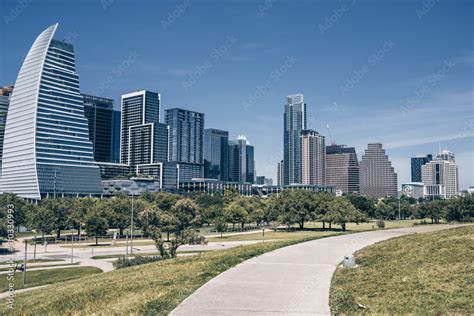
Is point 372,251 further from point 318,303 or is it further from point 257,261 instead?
point 318,303

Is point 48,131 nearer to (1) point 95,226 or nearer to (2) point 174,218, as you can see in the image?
(1) point 95,226

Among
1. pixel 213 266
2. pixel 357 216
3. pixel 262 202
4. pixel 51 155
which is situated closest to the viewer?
pixel 213 266

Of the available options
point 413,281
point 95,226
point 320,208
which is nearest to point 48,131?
point 95,226

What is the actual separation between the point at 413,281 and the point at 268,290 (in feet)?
19.6

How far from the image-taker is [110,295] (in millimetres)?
16250

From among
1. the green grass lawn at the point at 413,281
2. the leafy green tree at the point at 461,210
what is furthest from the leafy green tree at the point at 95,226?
the leafy green tree at the point at 461,210

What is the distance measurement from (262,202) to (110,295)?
12125cm

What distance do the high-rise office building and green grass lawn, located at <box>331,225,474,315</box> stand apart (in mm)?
168459

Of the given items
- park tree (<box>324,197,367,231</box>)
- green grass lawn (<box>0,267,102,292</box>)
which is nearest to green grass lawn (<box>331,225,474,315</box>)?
green grass lawn (<box>0,267,102,292</box>)

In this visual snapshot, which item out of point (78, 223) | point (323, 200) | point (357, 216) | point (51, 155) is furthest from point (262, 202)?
point (51, 155)

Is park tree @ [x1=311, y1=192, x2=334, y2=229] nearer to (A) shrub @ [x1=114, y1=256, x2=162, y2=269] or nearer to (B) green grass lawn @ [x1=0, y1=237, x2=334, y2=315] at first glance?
(A) shrub @ [x1=114, y1=256, x2=162, y2=269]

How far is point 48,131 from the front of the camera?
174000 mm

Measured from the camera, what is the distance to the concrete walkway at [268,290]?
12.9m

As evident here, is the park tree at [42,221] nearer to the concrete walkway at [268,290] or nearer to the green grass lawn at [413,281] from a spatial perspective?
the concrete walkway at [268,290]
